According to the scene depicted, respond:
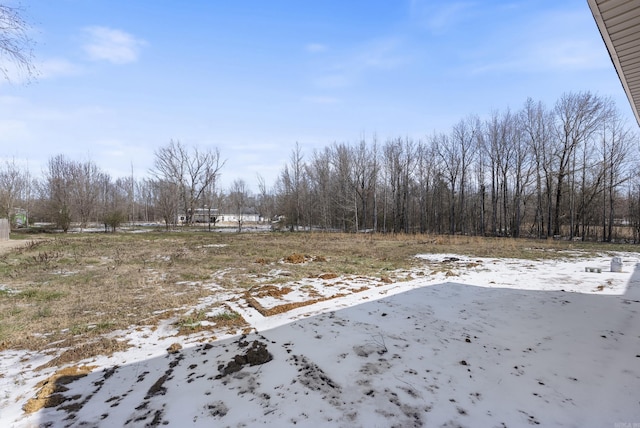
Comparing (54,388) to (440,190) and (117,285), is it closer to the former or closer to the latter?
(117,285)

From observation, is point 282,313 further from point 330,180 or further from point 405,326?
point 330,180

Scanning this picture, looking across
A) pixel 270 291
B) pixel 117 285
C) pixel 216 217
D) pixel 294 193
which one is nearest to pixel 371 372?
pixel 270 291

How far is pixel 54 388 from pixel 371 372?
9.64 ft

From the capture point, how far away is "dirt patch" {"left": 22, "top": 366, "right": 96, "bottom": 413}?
242 cm

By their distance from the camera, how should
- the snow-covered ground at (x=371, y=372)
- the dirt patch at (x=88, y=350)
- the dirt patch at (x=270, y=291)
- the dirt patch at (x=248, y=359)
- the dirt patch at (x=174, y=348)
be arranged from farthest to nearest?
the dirt patch at (x=270, y=291), the dirt patch at (x=174, y=348), the dirt patch at (x=88, y=350), the dirt patch at (x=248, y=359), the snow-covered ground at (x=371, y=372)

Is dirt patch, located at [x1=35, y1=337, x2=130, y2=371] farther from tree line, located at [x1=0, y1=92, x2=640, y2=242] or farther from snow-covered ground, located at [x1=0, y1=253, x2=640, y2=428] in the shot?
tree line, located at [x1=0, y1=92, x2=640, y2=242]

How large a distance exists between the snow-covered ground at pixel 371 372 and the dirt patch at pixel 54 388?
0.02 meters

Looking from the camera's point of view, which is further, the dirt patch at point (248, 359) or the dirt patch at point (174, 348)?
the dirt patch at point (174, 348)

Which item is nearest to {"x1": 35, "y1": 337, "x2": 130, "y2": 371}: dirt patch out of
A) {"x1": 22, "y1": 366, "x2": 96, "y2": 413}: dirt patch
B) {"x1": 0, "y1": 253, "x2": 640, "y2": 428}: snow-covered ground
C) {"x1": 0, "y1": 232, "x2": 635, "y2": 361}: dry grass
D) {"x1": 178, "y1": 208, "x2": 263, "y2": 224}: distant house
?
{"x1": 0, "y1": 232, "x2": 635, "y2": 361}: dry grass

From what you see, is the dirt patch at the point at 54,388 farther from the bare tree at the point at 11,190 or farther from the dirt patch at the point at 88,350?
the bare tree at the point at 11,190

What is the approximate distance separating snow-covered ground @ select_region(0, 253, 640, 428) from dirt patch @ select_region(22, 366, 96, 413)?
0.06 feet

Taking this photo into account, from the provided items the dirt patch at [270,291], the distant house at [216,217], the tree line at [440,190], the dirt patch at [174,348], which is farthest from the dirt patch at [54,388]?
the distant house at [216,217]

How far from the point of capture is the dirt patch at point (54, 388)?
2421 millimetres

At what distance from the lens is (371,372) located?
288 cm
